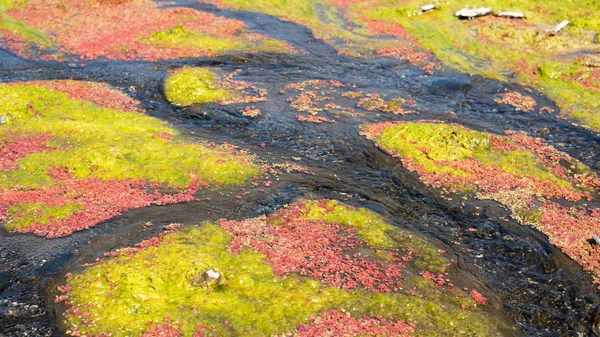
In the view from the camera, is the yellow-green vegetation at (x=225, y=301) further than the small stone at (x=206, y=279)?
No

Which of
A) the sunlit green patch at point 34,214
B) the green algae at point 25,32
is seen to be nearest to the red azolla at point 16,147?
the sunlit green patch at point 34,214

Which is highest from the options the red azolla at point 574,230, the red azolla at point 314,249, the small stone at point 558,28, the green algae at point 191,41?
the green algae at point 191,41

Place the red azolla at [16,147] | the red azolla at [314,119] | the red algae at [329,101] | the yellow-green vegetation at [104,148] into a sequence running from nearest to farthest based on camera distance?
the yellow-green vegetation at [104,148] < the red azolla at [16,147] < the red azolla at [314,119] < the red algae at [329,101]

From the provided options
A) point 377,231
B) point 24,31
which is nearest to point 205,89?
point 377,231

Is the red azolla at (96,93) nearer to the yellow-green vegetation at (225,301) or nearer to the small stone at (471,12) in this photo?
the yellow-green vegetation at (225,301)

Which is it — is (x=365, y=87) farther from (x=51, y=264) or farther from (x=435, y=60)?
(x=51, y=264)

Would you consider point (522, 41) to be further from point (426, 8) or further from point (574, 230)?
point (574, 230)

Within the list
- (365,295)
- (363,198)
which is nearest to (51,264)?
(365,295)
